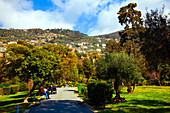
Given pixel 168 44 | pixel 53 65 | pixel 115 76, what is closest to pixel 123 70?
pixel 115 76

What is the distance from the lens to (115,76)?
14266 mm

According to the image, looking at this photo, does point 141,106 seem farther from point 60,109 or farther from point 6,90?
point 6,90

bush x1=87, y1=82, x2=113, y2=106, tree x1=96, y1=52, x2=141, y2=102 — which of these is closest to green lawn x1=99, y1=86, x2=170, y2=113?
bush x1=87, y1=82, x2=113, y2=106

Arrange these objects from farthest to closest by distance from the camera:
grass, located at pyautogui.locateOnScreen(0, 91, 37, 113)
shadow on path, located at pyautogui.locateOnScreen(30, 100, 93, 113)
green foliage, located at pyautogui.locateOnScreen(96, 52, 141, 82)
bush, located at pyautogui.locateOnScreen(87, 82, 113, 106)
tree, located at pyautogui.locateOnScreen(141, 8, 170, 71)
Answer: green foliage, located at pyautogui.locateOnScreen(96, 52, 141, 82) < grass, located at pyautogui.locateOnScreen(0, 91, 37, 113) < bush, located at pyautogui.locateOnScreen(87, 82, 113, 106) < shadow on path, located at pyautogui.locateOnScreen(30, 100, 93, 113) < tree, located at pyautogui.locateOnScreen(141, 8, 170, 71)

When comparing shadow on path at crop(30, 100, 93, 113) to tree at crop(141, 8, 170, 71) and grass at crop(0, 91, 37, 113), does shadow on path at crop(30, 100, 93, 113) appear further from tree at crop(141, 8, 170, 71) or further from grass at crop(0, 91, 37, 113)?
tree at crop(141, 8, 170, 71)

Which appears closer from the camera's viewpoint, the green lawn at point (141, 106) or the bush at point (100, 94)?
the green lawn at point (141, 106)

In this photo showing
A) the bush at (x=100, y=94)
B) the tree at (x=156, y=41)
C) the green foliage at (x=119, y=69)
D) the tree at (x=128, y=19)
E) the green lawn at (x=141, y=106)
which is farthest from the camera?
the tree at (x=128, y=19)

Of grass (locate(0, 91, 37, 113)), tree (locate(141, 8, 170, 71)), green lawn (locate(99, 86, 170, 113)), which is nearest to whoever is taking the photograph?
tree (locate(141, 8, 170, 71))

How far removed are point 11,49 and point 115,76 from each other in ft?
40.9

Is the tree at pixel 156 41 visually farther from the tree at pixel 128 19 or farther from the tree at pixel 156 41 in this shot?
the tree at pixel 128 19

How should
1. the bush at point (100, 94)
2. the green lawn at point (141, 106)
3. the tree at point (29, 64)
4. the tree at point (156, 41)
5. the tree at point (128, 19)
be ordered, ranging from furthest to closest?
the tree at point (128, 19) → the tree at point (29, 64) → the bush at point (100, 94) → the green lawn at point (141, 106) → the tree at point (156, 41)

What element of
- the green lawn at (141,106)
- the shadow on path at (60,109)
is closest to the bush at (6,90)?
the shadow on path at (60,109)

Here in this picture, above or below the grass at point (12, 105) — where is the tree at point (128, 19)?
above

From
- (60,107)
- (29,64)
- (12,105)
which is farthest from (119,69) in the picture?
(12,105)
